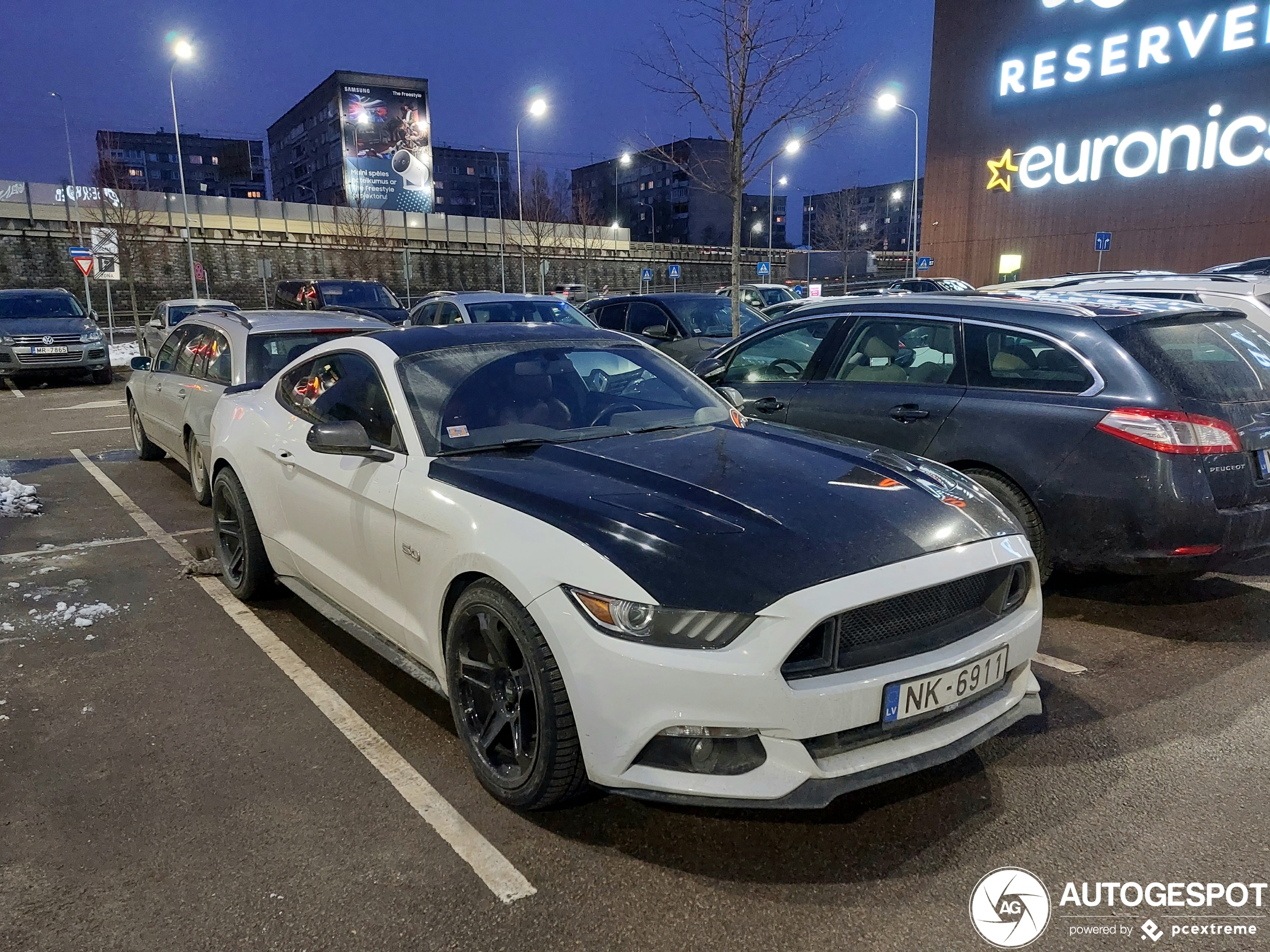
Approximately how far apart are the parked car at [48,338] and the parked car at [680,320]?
10.8 m

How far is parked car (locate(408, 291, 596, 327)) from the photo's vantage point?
38.6ft

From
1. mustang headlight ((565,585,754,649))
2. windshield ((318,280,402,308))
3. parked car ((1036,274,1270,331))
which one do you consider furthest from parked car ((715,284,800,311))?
mustang headlight ((565,585,754,649))

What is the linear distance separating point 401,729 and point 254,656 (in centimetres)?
124

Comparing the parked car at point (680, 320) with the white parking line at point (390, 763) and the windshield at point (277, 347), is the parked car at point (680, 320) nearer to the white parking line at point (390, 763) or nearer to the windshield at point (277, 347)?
the windshield at point (277, 347)

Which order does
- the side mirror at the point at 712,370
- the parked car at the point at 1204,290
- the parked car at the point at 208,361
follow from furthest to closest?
1. the parked car at the point at 1204,290
2. the parked car at the point at 208,361
3. the side mirror at the point at 712,370

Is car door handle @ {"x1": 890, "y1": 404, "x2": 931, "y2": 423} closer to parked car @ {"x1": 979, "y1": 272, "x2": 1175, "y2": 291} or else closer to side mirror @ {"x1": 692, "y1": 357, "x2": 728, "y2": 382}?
side mirror @ {"x1": 692, "y1": 357, "x2": 728, "y2": 382}

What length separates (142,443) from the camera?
31.8 feet

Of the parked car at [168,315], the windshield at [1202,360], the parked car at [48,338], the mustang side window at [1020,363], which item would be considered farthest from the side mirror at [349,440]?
the parked car at [48,338]

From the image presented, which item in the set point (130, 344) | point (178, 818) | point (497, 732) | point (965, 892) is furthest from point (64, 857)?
point (130, 344)

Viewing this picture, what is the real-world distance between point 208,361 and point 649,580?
243 inches

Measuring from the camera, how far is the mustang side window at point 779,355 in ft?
20.2

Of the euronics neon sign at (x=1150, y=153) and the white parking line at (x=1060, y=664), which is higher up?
the euronics neon sign at (x=1150, y=153)

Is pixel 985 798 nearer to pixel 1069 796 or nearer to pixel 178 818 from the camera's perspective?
pixel 1069 796

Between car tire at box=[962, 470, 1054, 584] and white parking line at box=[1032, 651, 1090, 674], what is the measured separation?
0.50 metres
